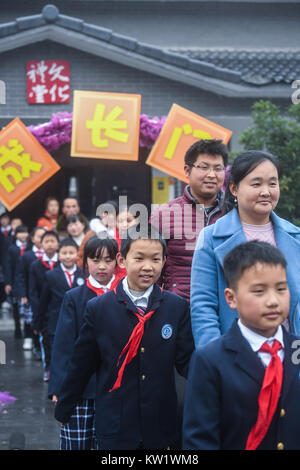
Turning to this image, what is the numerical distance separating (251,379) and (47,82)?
9.69 metres

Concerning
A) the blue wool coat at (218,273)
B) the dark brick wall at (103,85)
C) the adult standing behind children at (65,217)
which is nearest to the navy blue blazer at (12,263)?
the adult standing behind children at (65,217)

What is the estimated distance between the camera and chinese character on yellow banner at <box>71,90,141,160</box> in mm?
7426

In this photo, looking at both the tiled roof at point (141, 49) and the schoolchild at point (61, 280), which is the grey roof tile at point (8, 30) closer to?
the tiled roof at point (141, 49)

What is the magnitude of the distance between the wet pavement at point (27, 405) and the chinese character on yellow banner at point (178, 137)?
2641 millimetres

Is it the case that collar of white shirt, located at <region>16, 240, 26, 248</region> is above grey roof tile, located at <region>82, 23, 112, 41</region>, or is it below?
below

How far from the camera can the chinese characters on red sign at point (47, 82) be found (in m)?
11.4

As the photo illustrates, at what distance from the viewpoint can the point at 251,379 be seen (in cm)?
251

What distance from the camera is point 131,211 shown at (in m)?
6.31

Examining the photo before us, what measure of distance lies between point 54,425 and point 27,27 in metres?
7.20

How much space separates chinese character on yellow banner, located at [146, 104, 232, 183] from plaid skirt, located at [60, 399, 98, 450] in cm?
365

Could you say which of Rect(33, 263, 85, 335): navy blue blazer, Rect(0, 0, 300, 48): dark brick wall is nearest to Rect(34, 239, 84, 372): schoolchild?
Rect(33, 263, 85, 335): navy blue blazer

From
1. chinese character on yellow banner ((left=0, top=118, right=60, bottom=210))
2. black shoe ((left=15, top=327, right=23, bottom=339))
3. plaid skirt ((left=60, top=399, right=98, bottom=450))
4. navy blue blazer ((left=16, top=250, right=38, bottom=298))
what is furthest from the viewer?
black shoe ((left=15, top=327, right=23, bottom=339))

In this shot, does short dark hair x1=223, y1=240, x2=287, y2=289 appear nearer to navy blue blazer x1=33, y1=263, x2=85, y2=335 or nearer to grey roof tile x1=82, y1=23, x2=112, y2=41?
navy blue blazer x1=33, y1=263, x2=85, y2=335
